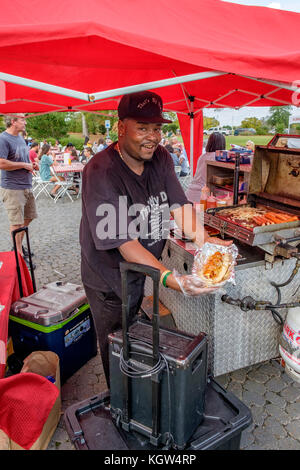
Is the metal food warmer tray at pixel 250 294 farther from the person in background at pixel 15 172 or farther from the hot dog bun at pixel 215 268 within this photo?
the person in background at pixel 15 172

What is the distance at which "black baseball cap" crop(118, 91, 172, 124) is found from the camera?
6.84ft

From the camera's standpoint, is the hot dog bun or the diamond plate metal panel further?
the diamond plate metal panel

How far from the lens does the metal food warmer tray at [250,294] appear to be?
263 centimetres

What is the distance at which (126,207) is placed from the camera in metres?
2.07

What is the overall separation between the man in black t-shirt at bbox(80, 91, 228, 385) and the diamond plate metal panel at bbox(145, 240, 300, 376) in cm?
71

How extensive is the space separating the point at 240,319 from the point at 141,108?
1888mm

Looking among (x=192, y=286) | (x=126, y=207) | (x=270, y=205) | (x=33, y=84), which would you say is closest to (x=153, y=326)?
(x=192, y=286)

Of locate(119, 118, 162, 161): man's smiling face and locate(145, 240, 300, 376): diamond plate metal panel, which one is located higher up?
locate(119, 118, 162, 161): man's smiling face

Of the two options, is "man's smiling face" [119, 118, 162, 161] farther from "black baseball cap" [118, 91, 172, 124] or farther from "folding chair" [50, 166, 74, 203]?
"folding chair" [50, 166, 74, 203]

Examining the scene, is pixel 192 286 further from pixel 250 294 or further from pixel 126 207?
pixel 250 294

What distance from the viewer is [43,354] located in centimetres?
271

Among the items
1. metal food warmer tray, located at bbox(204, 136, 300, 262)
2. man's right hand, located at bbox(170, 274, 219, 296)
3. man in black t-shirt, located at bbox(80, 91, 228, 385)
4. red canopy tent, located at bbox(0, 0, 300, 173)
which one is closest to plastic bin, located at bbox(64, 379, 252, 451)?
man in black t-shirt, located at bbox(80, 91, 228, 385)
